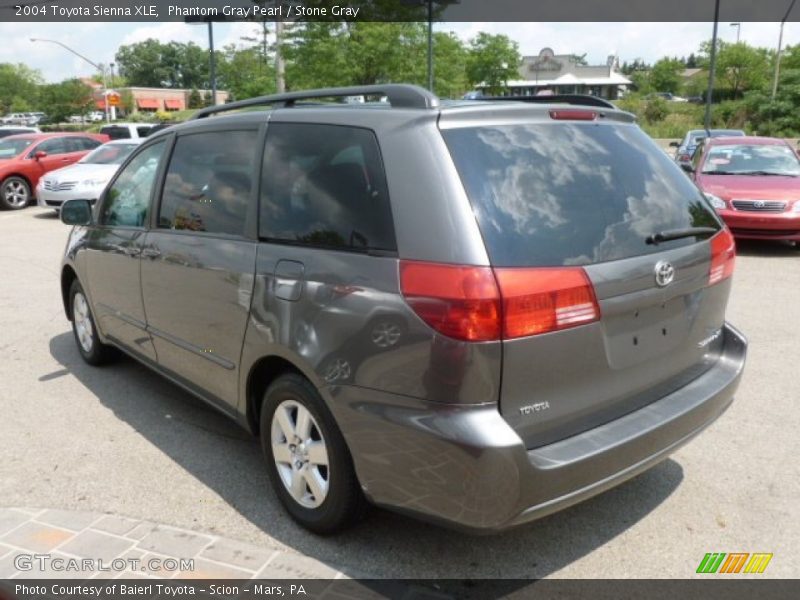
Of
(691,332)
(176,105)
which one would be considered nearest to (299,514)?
(691,332)

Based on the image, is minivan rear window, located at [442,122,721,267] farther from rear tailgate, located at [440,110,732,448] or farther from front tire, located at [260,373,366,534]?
front tire, located at [260,373,366,534]

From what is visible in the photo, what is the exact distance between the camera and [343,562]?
2900 millimetres

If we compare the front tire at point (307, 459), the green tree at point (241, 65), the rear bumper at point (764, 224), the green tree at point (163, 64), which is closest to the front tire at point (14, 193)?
the rear bumper at point (764, 224)

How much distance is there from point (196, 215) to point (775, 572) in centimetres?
309

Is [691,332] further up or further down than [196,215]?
further down

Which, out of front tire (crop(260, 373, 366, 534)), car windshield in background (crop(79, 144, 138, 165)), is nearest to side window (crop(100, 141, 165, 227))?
front tire (crop(260, 373, 366, 534))

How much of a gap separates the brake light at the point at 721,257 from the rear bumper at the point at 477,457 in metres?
0.66

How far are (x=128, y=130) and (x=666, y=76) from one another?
2934 inches

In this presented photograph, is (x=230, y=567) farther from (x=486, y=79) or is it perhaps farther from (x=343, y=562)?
(x=486, y=79)

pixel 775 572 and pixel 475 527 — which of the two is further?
pixel 775 572

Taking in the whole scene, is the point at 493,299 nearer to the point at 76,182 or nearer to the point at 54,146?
the point at 76,182

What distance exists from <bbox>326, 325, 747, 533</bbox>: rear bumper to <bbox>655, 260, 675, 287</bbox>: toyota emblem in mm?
496

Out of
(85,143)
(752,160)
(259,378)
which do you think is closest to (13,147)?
(85,143)

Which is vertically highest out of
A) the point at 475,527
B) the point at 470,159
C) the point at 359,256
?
the point at 470,159
